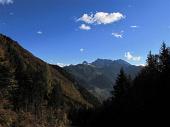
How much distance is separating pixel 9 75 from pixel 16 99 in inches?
841

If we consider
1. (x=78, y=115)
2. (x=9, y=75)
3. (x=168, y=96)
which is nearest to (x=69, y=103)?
(x=78, y=115)

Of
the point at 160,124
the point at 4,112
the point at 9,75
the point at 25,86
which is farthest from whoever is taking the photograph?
the point at 25,86

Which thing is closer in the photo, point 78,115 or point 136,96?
point 136,96

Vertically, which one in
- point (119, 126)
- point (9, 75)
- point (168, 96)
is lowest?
point (119, 126)

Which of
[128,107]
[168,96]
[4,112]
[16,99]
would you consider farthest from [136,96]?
→ [16,99]

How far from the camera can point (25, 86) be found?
99.6m

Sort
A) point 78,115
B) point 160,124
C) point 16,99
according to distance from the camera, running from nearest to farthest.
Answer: point 160,124 < point 16,99 < point 78,115

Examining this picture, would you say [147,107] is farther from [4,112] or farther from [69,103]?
[69,103]

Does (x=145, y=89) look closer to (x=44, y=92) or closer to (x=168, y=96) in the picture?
(x=168, y=96)

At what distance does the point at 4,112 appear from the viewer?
1297 inches

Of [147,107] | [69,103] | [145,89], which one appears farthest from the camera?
[69,103]

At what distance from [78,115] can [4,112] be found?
95954 millimetres

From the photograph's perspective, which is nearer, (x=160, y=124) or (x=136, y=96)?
(x=160, y=124)

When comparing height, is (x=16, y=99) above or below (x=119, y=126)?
above
